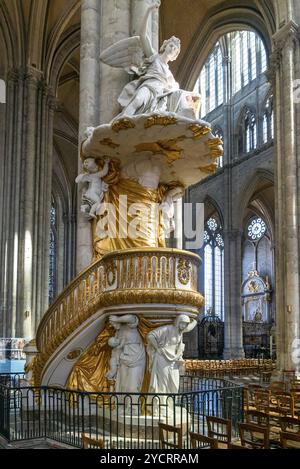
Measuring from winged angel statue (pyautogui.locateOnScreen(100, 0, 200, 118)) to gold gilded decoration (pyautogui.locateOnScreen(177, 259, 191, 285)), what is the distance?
2.39 m

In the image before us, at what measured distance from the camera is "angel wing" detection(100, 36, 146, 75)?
1089 cm

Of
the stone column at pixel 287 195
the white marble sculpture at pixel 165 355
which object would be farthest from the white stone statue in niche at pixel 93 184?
the stone column at pixel 287 195

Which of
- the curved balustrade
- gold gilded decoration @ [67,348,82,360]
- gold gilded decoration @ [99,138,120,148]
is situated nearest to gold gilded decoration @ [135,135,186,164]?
gold gilded decoration @ [99,138,120,148]

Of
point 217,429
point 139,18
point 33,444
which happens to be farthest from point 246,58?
point 33,444

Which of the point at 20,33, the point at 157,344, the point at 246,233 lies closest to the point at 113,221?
the point at 157,344

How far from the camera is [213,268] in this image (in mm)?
42500

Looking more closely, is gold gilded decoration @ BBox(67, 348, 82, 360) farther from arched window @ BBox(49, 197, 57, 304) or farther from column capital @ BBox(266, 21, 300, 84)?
arched window @ BBox(49, 197, 57, 304)

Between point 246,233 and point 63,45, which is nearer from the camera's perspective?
point 63,45

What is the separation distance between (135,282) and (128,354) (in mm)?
1118

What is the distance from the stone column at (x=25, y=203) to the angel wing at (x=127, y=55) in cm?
1197

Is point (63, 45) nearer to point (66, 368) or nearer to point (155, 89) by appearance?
point (155, 89)

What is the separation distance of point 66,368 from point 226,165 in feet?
91.0

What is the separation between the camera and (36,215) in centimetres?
2275

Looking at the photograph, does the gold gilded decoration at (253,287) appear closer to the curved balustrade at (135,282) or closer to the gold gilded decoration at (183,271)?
the curved balustrade at (135,282)
